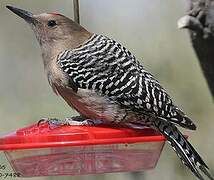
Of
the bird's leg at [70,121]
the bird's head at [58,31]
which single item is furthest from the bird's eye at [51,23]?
the bird's leg at [70,121]

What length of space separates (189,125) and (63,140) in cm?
90

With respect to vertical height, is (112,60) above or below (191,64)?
above

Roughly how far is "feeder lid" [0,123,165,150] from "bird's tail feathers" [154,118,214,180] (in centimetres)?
40

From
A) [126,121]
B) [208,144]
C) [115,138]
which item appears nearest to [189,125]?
[126,121]

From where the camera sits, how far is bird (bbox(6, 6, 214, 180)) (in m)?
4.71

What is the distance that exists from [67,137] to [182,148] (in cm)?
89

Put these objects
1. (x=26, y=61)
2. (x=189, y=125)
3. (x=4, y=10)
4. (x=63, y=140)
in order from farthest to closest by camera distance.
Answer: (x=4, y=10) → (x=26, y=61) → (x=189, y=125) → (x=63, y=140)

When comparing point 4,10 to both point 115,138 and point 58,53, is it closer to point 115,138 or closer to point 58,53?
point 58,53

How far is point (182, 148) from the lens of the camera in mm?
4723

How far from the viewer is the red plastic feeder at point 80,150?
4098 millimetres

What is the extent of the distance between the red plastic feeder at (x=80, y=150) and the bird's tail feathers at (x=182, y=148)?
28 cm

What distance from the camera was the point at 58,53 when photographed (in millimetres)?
5016

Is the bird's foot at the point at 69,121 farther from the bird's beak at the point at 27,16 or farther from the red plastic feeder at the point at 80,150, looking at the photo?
the bird's beak at the point at 27,16

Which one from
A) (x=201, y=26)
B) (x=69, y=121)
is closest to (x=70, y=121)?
(x=69, y=121)
